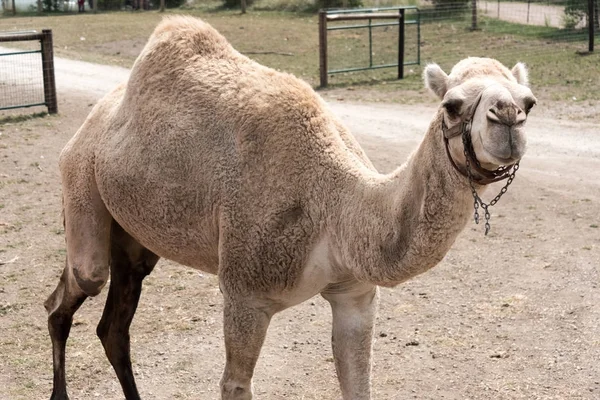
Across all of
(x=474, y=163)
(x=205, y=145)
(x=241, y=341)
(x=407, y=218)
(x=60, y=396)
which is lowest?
(x=60, y=396)

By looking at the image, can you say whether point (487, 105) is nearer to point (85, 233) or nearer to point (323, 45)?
point (85, 233)

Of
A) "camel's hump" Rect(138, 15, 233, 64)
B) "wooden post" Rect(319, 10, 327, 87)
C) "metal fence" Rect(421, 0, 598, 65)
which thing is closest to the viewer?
"camel's hump" Rect(138, 15, 233, 64)

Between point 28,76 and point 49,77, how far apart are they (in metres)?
2.62

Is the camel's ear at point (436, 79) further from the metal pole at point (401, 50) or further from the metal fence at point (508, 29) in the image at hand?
the metal fence at point (508, 29)

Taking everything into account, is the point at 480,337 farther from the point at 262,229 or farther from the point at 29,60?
the point at 29,60

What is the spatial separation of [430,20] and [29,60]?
417 inches

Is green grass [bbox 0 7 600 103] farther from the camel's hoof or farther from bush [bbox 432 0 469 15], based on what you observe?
the camel's hoof

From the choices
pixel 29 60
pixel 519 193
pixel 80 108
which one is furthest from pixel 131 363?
pixel 29 60

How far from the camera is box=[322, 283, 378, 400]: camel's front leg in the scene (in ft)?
14.5

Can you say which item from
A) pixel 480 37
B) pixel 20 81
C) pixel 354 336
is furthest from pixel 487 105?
pixel 480 37

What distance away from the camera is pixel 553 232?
27.7 feet

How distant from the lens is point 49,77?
13773 mm

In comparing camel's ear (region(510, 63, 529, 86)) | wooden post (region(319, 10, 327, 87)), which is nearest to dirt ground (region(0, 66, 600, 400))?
camel's ear (region(510, 63, 529, 86))

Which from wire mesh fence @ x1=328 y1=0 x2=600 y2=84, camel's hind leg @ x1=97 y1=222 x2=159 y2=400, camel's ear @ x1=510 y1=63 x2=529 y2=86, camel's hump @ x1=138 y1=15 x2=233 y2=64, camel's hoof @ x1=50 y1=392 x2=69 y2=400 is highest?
camel's hump @ x1=138 y1=15 x2=233 y2=64
